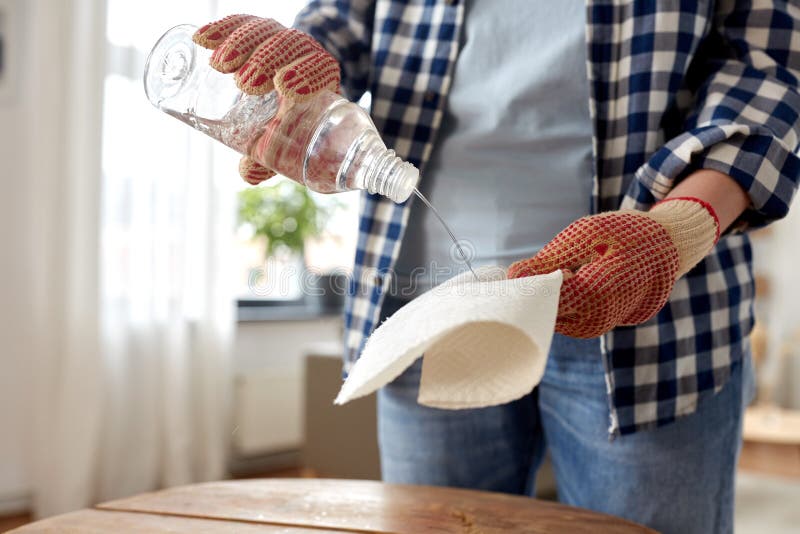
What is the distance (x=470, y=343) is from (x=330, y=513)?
0.26m

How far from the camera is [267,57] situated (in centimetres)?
55

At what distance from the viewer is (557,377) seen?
2.40 feet

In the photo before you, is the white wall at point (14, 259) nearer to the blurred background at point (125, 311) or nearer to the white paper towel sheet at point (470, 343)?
the blurred background at point (125, 311)

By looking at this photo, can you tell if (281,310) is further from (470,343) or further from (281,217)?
(470,343)

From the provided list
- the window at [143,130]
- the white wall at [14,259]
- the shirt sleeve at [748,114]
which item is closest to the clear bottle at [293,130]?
the shirt sleeve at [748,114]

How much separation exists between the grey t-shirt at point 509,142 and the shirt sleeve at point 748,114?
0.10 metres

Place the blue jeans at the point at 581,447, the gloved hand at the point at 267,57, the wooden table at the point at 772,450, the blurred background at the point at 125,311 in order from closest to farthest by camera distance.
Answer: the gloved hand at the point at 267,57
the blue jeans at the point at 581,447
the blurred background at the point at 125,311
the wooden table at the point at 772,450

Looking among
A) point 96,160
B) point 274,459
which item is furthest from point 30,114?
point 274,459

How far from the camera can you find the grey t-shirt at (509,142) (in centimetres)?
73

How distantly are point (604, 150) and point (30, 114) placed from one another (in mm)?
2293

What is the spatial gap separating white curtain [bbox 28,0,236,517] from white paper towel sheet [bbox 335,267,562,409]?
2.26 m

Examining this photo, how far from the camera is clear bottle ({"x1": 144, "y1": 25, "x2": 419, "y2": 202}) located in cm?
58

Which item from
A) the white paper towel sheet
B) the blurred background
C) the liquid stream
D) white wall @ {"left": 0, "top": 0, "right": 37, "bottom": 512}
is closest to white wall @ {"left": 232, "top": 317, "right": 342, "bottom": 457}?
the blurred background

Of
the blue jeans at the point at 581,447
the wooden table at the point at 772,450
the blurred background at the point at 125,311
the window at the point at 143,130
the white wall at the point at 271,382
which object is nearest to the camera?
the blue jeans at the point at 581,447
